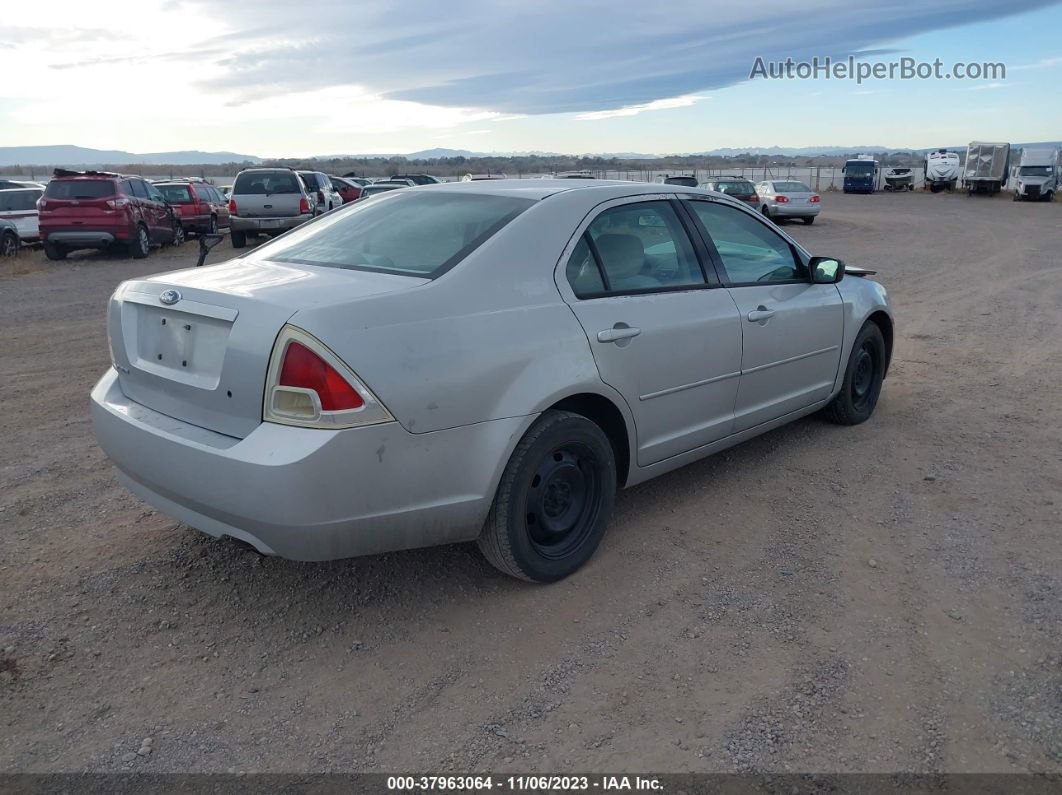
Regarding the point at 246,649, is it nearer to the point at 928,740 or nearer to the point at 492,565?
the point at 492,565

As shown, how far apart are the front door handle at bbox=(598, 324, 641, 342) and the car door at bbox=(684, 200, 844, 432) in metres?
0.93

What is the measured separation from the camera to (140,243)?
1717 cm

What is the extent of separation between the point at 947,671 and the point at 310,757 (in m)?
2.25

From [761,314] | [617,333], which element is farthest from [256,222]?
A: [617,333]

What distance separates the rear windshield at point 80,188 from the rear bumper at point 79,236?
0.68 meters

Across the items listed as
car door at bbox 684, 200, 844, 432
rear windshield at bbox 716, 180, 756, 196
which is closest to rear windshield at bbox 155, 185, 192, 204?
rear windshield at bbox 716, 180, 756, 196

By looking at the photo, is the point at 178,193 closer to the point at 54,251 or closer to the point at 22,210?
the point at 22,210

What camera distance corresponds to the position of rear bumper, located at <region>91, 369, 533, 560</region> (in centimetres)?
291

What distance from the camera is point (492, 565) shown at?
375 centimetres

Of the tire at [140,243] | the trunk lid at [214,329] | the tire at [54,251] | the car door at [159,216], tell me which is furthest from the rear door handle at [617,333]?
the car door at [159,216]

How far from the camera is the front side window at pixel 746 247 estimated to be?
461 cm

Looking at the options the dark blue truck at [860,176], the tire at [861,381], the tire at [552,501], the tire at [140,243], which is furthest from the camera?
the dark blue truck at [860,176]

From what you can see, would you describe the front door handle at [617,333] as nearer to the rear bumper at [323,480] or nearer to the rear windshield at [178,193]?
the rear bumper at [323,480]

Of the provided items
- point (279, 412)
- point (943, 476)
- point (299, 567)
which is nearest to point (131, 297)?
point (279, 412)
